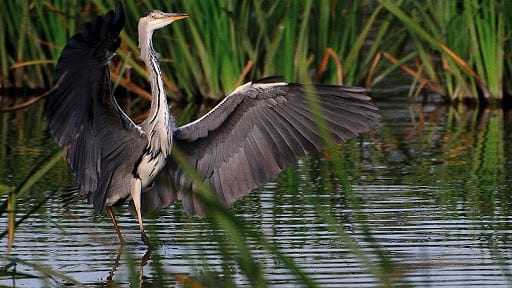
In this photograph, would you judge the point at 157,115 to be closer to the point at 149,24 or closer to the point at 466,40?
the point at 149,24

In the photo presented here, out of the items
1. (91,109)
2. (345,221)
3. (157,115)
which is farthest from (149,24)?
(345,221)

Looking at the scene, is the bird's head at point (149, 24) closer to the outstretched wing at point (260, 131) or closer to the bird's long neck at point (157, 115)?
the bird's long neck at point (157, 115)

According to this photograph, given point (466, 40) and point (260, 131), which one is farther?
point (466, 40)

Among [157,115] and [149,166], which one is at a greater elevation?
[157,115]

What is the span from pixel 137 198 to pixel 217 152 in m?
0.54

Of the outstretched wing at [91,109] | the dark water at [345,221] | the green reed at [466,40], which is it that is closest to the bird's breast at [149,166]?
the outstretched wing at [91,109]

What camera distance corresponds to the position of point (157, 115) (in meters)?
7.20

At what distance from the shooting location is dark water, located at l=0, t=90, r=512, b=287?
19.3 feet

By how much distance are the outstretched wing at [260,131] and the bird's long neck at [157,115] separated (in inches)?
5.6

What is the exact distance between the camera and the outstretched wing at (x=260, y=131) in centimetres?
704

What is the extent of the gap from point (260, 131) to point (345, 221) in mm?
693

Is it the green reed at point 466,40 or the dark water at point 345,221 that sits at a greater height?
the green reed at point 466,40

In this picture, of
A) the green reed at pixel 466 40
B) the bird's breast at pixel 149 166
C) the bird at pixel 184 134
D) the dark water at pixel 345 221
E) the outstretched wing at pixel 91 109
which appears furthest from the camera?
the green reed at pixel 466 40

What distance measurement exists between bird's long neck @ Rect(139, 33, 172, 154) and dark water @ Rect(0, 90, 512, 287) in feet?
1.55
